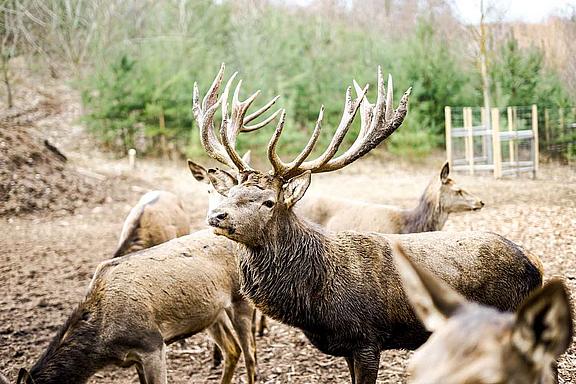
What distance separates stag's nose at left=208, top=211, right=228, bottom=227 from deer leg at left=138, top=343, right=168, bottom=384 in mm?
1149

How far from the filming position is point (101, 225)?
12.4 meters

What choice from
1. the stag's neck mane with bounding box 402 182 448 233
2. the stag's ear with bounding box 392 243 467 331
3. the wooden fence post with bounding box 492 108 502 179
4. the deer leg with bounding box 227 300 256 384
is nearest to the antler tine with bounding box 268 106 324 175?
the deer leg with bounding box 227 300 256 384

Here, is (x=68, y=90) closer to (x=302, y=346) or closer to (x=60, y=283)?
(x=60, y=283)

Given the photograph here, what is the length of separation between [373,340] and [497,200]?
29.1 feet

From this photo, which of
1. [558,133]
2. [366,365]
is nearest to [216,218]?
[366,365]

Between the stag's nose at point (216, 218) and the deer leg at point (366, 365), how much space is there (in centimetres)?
125

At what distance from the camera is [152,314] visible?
4629 mm

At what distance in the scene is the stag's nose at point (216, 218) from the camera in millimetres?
4023

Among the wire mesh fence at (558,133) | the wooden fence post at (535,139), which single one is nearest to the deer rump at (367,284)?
the wire mesh fence at (558,133)

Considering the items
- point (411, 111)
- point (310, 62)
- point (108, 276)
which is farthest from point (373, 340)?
point (310, 62)

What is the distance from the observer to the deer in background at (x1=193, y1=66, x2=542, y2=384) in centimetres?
419

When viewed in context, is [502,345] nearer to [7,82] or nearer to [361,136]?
[361,136]

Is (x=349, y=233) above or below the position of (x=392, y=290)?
above

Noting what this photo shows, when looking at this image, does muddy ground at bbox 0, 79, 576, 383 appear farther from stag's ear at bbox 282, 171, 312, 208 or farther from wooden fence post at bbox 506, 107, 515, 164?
stag's ear at bbox 282, 171, 312, 208
